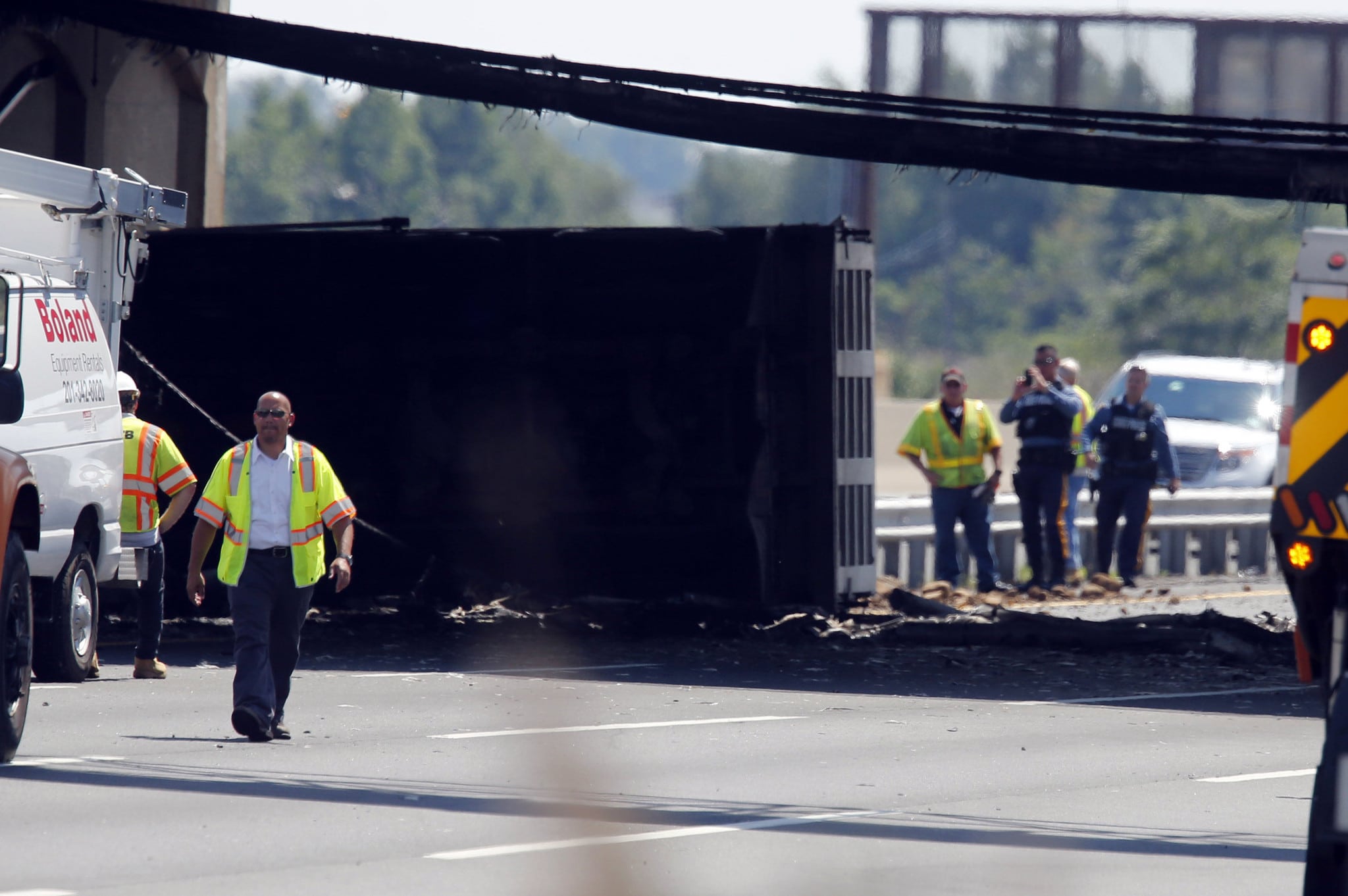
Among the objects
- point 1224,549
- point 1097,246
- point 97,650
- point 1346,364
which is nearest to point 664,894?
point 1346,364

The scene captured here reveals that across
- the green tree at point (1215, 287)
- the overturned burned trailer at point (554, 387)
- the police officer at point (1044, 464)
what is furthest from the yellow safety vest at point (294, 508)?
the green tree at point (1215, 287)

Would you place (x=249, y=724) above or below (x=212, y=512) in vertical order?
below

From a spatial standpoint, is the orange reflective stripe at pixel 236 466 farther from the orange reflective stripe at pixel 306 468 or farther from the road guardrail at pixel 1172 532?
the road guardrail at pixel 1172 532

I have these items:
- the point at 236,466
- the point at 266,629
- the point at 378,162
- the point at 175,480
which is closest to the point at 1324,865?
the point at 266,629

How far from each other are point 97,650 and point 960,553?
9409mm

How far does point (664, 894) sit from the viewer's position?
717cm

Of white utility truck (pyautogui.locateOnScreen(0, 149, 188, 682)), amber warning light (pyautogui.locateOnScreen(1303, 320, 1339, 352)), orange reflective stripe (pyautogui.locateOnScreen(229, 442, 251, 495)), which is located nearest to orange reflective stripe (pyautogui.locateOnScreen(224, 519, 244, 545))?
orange reflective stripe (pyautogui.locateOnScreen(229, 442, 251, 495))

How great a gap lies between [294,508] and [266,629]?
2.08ft

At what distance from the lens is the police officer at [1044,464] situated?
19906 mm

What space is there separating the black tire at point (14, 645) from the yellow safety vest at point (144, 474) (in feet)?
9.50

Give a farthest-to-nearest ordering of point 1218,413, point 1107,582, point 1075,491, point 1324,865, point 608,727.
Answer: point 1218,413 → point 1075,491 → point 1107,582 → point 608,727 → point 1324,865

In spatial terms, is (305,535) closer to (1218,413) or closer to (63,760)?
(63,760)

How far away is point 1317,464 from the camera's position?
6211 mm

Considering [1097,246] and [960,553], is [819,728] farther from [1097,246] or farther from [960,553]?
[1097,246]
